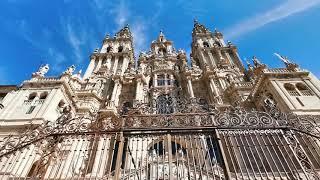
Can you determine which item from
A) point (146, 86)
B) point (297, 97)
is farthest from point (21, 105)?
point (297, 97)

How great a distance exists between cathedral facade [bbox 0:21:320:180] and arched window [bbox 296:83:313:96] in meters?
0.07

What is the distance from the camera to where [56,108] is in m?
17.0

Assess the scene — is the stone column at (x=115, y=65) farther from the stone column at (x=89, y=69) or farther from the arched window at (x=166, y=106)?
the arched window at (x=166, y=106)

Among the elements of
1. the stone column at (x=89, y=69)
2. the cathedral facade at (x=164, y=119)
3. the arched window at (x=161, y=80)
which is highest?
the stone column at (x=89, y=69)

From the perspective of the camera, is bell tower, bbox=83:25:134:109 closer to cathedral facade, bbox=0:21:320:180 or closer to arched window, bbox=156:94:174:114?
cathedral facade, bbox=0:21:320:180

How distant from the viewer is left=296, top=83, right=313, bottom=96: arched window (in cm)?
1614

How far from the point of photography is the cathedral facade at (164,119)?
25.4 feet

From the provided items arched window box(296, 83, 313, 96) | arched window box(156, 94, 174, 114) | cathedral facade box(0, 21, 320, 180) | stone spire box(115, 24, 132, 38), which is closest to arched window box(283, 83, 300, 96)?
cathedral facade box(0, 21, 320, 180)

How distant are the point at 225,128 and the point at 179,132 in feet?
5.29

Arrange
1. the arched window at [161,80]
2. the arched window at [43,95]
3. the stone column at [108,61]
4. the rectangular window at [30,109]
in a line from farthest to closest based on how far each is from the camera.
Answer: the stone column at [108,61]
the arched window at [161,80]
the arched window at [43,95]
the rectangular window at [30,109]

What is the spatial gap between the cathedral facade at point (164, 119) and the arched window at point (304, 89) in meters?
0.07

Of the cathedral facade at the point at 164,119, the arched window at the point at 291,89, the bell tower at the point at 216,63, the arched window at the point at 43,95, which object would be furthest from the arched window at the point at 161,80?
the arched window at the point at 291,89

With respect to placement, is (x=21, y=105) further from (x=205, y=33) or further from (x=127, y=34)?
(x=205, y=33)

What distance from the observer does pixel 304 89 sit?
16750 millimetres
